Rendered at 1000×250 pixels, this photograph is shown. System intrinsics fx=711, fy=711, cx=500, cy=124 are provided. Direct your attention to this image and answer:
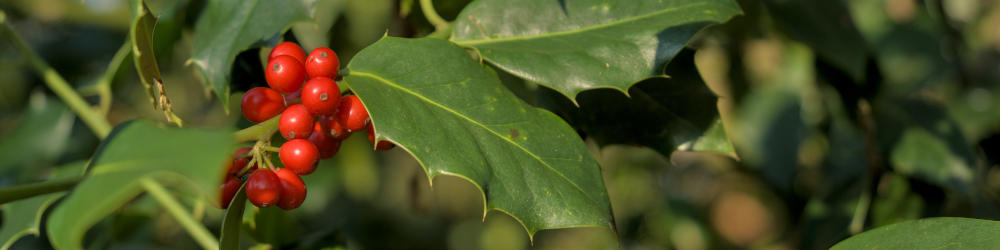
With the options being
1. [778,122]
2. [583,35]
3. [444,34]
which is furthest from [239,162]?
[778,122]

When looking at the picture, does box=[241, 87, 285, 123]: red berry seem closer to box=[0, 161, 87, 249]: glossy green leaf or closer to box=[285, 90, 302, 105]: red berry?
box=[285, 90, 302, 105]: red berry

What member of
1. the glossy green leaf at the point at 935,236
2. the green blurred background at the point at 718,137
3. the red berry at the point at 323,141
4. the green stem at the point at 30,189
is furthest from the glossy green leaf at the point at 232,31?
the glossy green leaf at the point at 935,236

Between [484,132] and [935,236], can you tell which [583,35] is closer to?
[484,132]

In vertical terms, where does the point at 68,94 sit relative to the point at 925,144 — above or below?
above

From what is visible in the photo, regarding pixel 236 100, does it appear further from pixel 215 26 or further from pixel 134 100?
pixel 215 26

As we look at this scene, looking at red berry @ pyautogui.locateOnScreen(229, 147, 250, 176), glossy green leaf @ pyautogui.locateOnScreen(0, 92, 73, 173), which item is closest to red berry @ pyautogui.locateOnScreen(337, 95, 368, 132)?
red berry @ pyautogui.locateOnScreen(229, 147, 250, 176)
